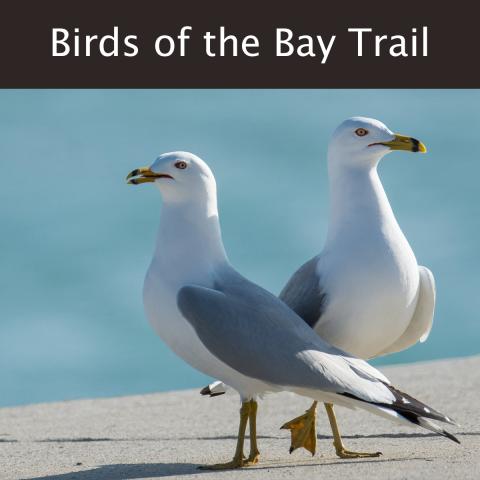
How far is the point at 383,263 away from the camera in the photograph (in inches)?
234

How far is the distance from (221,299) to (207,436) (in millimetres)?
2082

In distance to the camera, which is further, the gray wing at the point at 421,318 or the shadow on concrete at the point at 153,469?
the gray wing at the point at 421,318

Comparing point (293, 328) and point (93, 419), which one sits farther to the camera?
point (93, 419)

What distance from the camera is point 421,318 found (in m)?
6.40

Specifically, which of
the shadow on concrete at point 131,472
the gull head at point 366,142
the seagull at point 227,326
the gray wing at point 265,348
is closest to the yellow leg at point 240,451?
the seagull at point 227,326

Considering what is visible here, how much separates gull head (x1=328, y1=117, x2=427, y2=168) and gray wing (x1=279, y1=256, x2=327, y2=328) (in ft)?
2.08

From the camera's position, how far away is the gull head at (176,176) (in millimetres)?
5691

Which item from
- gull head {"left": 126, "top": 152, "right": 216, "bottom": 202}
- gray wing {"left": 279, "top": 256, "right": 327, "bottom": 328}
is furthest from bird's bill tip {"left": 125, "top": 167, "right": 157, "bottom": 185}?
gray wing {"left": 279, "top": 256, "right": 327, "bottom": 328}

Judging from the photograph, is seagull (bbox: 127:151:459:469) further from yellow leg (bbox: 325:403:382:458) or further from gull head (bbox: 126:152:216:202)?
yellow leg (bbox: 325:403:382:458)

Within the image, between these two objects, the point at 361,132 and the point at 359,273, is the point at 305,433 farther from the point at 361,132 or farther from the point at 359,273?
the point at 361,132

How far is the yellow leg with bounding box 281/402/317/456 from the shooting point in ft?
19.5

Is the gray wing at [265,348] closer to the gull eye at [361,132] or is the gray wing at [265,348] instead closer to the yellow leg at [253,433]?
the yellow leg at [253,433]

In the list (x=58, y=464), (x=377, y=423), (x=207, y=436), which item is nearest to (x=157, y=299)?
(x=58, y=464)

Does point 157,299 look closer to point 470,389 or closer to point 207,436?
point 207,436
